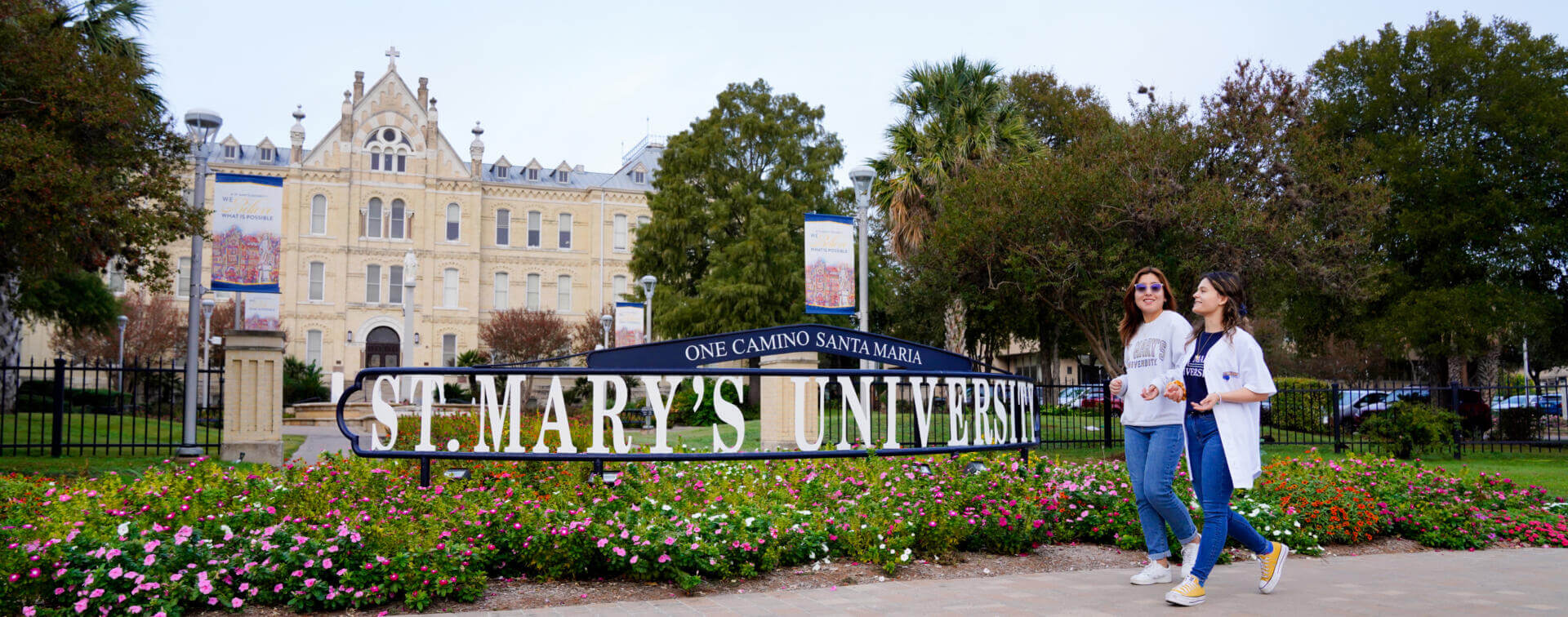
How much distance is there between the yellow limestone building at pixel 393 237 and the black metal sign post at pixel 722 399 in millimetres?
43225

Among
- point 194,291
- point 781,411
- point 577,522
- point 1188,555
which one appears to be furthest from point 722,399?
point 194,291

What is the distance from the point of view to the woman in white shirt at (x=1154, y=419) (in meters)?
5.31

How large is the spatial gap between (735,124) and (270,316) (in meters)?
23.2

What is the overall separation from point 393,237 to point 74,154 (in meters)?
40.7

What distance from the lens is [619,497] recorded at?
681 cm

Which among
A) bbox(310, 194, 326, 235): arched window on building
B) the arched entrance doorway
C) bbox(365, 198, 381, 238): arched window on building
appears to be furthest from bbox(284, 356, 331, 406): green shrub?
bbox(365, 198, 381, 238): arched window on building

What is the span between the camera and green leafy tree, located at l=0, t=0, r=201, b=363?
37.0ft

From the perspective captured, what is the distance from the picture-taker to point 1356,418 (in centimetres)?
2458

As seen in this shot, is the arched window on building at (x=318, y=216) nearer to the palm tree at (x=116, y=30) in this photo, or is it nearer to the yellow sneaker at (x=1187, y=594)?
the palm tree at (x=116, y=30)

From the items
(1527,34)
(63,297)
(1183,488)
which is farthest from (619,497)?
(63,297)

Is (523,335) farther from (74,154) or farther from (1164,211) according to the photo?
(1164,211)

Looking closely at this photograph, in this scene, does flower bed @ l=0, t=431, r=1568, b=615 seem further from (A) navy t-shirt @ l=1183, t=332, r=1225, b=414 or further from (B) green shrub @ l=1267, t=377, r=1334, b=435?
(B) green shrub @ l=1267, t=377, r=1334, b=435

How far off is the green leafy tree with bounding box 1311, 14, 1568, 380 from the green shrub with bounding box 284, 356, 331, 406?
35.1 m

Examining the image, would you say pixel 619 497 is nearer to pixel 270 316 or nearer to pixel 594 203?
pixel 270 316
